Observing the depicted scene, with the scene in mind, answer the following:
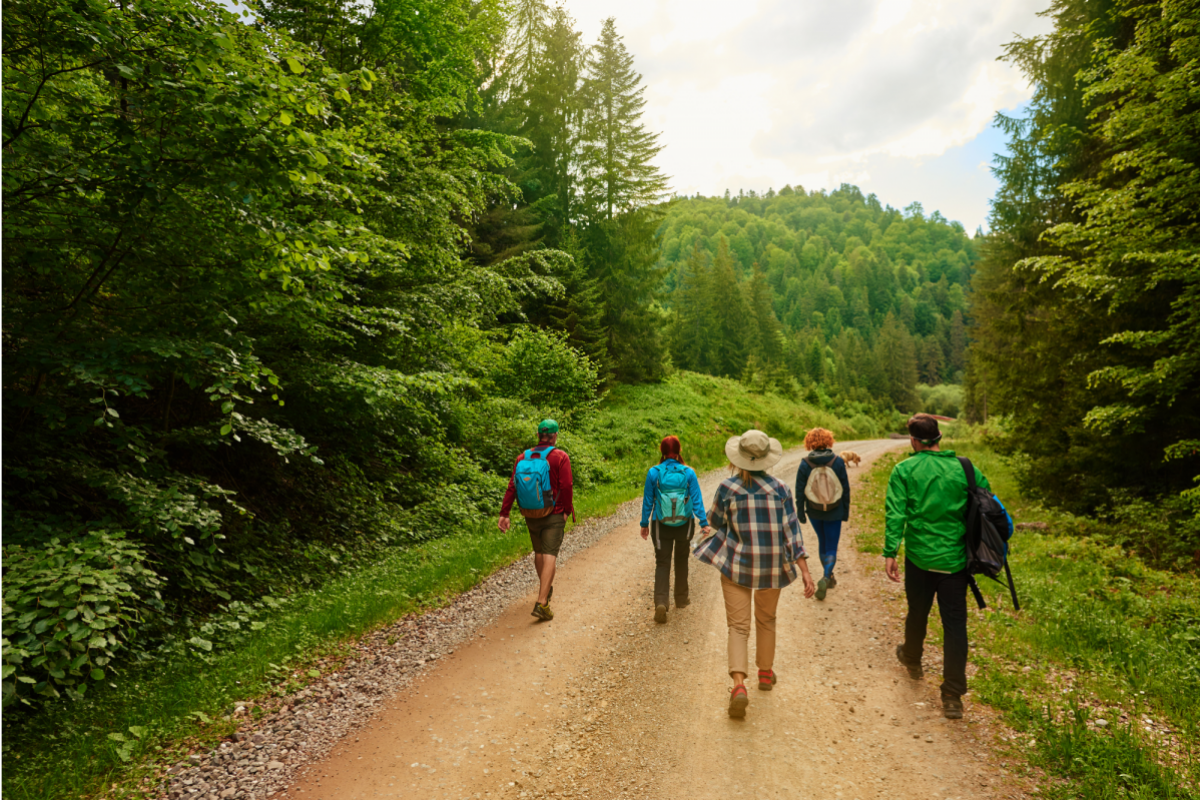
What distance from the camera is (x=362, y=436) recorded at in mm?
9484

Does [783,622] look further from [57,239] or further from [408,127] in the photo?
[408,127]

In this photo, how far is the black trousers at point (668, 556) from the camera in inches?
261

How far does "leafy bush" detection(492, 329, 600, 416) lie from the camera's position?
1770 centimetres

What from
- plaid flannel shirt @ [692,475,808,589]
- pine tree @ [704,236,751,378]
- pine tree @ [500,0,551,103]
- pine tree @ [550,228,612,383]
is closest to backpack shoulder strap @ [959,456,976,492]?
plaid flannel shirt @ [692,475,808,589]

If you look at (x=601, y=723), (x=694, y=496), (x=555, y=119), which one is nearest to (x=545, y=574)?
(x=694, y=496)

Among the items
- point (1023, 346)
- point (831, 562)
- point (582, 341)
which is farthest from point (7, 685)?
point (582, 341)

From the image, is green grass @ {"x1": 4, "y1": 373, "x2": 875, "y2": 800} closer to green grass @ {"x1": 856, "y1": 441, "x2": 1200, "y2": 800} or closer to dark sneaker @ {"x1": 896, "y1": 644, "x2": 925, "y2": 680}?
dark sneaker @ {"x1": 896, "y1": 644, "x2": 925, "y2": 680}

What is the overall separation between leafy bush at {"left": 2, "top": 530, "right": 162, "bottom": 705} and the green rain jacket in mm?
6218

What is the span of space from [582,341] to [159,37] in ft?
62.6

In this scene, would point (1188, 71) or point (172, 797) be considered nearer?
point (172, 797)

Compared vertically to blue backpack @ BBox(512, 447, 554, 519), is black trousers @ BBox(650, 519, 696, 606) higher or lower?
lower

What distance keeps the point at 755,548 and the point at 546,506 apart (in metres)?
2.87

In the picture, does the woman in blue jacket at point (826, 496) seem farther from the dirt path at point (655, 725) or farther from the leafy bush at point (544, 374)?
the leafy bush at point (544, 374)

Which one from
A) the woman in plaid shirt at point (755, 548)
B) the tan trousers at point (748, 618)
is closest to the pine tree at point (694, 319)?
the woman in plaid shirt at point (755, 548)
